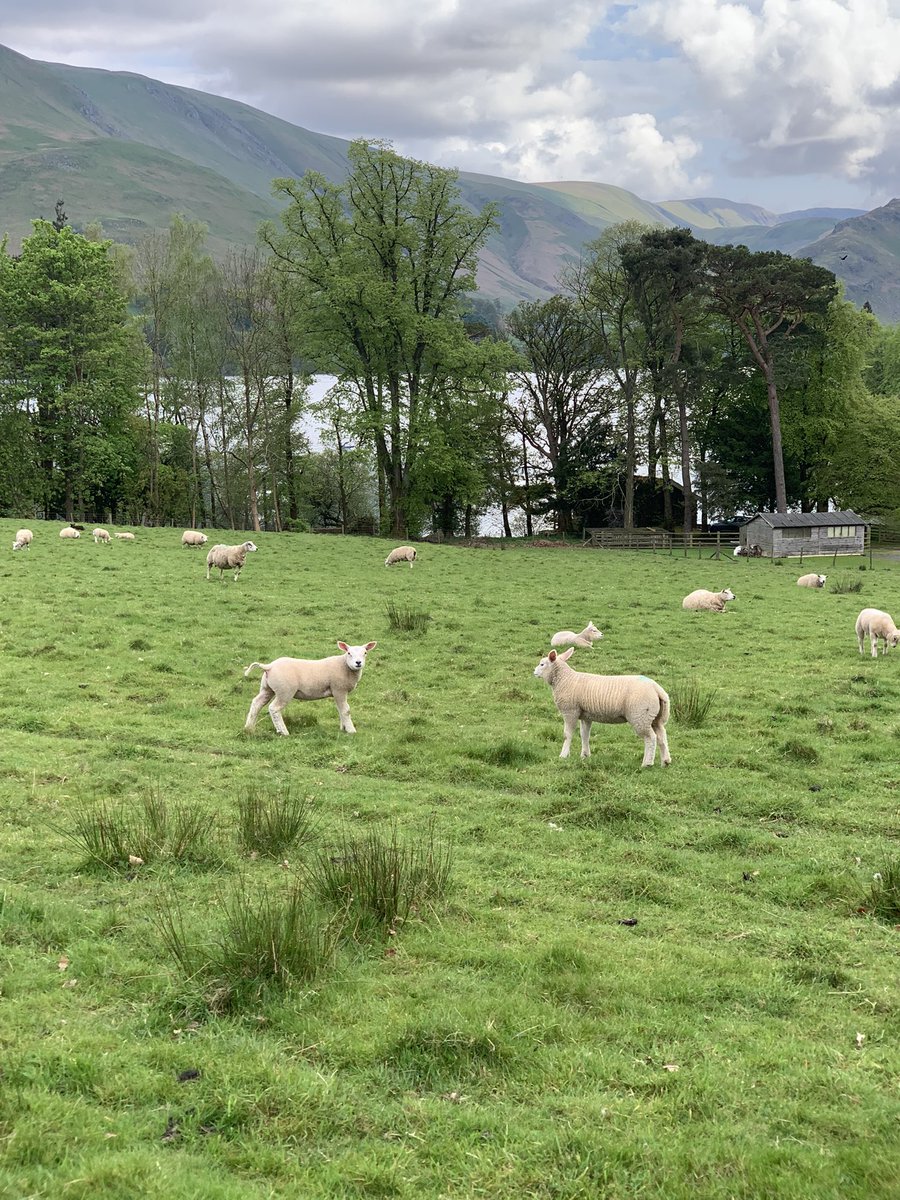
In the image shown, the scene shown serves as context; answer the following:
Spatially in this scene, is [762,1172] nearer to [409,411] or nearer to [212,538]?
[212,538]

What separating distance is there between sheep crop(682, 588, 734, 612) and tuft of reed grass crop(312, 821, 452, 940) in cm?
1974

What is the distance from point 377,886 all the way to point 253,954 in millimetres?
1326

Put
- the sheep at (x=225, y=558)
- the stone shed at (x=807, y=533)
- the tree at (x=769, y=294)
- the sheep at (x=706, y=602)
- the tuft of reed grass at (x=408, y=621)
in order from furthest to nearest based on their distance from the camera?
the stone shed at (x=807, y=533), the tree at (x=769, y=294), the sheep at (x=225, y=558), the sheep at (x=706, y=602), the tuft of reed grass at (x=408, y=621)

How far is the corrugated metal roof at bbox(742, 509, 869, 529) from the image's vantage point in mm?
53031

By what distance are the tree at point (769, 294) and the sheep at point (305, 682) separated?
47.3m

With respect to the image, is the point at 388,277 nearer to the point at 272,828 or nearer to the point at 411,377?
the point at 411,377

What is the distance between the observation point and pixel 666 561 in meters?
45.3

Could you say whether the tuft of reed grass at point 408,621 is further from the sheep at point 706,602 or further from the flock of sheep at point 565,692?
the sheep at point 706,602

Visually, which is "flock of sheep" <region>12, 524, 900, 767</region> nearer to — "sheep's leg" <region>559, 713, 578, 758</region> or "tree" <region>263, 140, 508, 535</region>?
"sheep's leg" <region>559, 713, 578, 758</region>

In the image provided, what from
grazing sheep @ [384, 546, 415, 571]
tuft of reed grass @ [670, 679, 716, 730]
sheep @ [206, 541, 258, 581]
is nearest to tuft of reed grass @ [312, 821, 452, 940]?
tuft of reed grass @ [670, 679, 716, 730]

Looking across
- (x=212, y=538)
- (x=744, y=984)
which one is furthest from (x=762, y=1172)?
(x=212, y=538)

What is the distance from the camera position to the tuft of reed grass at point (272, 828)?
820 cm

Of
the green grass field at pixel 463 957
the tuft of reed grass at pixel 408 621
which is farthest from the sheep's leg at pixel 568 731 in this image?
the tuft of reed grass at pixel 408 621

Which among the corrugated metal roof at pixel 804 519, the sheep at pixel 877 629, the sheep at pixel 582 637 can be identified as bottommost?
the sheep at pixel 877 629
